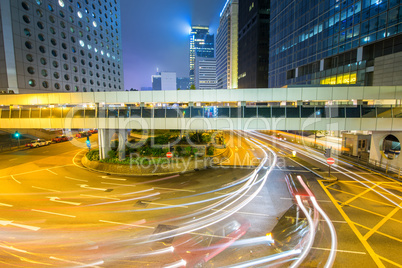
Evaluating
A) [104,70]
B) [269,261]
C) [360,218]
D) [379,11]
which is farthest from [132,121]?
[104,70]

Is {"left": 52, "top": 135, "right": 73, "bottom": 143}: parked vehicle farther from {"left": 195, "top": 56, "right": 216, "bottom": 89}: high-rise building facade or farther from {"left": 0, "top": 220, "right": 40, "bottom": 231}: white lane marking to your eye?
{"left": 195, "top": 56, "right": 216, "bottom": 89}: high-rise building facade

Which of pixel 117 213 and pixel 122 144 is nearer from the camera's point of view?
pixel 117 213

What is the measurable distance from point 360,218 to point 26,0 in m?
61.8

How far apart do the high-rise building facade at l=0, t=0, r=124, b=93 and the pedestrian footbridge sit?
75.7 feet

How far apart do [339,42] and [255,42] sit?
43.9 m

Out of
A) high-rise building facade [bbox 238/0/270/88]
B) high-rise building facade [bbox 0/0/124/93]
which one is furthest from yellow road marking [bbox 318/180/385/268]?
high-rise building facade [bbox 238/0/270/88]

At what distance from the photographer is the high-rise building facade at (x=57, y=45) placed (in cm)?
3466

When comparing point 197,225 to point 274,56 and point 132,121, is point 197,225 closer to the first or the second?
point 132,121

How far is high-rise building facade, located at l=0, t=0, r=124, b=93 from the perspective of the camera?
3466cm

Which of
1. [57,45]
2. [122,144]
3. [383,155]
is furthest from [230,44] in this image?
[122,144]

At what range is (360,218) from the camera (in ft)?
36.0

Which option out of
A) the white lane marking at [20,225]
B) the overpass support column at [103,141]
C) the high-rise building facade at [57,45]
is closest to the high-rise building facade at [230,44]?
the high-rise building facade at [57,45]

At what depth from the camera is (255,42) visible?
247 feet

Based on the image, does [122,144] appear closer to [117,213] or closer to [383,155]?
[117,213]
